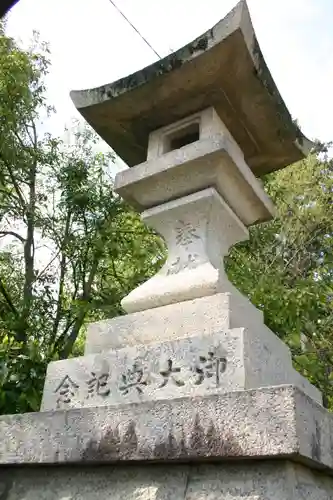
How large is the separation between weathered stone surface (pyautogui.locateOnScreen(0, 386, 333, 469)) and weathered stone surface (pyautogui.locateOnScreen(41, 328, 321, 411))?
7.2 inches

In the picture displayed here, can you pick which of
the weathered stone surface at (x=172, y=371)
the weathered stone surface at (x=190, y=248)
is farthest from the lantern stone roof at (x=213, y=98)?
the weathered stone surface at (x=172, y=371)

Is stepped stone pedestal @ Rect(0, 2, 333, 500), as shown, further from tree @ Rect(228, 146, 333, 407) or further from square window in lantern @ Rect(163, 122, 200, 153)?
tree @ Rect(228, 146, 333, 407)

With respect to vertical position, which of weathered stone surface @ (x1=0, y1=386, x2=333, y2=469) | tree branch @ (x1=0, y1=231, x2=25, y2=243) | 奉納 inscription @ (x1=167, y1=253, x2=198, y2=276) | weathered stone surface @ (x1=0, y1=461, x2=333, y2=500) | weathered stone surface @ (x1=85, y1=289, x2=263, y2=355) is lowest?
weathered stone surface @ (x1=0, y1=461, x2=333, y2=500)

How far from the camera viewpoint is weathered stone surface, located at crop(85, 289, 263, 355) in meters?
1.99

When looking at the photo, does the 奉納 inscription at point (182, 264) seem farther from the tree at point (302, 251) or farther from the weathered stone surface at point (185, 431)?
the tree at point (302, 251)

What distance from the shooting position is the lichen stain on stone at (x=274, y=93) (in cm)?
247

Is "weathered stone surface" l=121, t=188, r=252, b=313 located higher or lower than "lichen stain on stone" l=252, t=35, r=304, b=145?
lower

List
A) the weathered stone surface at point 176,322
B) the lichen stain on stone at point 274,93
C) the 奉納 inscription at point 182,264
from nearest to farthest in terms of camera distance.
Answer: the weathered stone surface at point 176,322 < the 奉納 inscription at point 182,264 < the lichen stain on stone at point 274,93

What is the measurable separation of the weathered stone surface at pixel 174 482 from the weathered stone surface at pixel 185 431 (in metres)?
0.08

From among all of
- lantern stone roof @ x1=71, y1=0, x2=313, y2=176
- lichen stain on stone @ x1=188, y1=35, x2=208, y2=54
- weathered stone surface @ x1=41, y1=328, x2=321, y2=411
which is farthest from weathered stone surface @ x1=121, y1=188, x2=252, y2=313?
lichen stain on stone @ x1=188, y1=35, x2=208, y2=54

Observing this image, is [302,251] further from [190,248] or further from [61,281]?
[190,248]

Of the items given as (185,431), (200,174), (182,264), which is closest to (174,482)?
(185,431)

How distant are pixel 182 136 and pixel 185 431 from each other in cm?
182

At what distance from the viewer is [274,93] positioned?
2672 mm
